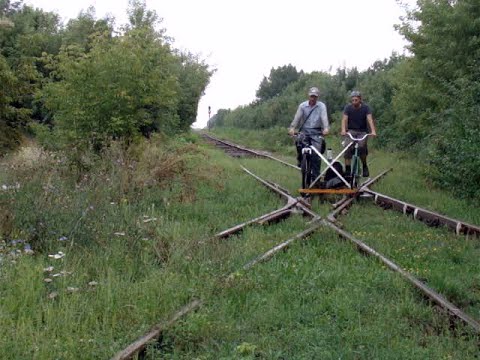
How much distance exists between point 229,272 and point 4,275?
189cm

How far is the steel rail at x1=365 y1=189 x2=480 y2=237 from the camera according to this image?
7335mm

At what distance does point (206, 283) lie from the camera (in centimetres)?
492

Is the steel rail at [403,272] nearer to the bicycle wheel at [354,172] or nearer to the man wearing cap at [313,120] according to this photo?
the bicycle wheel at [354,172]

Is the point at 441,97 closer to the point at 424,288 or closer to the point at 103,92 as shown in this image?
the point at 103,92

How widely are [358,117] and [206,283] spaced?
24.8 ft

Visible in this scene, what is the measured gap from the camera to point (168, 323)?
13.5 feet

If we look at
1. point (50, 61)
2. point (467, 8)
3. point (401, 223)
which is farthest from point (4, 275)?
point (467, 8)

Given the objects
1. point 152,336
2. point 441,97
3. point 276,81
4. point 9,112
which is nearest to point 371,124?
point 441,97

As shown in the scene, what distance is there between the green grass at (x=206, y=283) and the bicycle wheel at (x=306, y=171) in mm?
2295

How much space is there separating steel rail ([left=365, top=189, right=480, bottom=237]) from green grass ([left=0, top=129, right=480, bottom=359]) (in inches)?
6.4

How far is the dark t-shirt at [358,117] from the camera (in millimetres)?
11695

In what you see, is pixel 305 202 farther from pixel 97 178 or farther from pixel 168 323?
pixel 168 323

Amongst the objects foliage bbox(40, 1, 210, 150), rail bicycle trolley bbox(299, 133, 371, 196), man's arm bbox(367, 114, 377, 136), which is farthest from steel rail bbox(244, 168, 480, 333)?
foliage bbox(40, 1, 210, 150)

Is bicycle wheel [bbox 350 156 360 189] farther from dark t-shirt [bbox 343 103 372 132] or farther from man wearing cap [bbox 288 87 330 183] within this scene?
dark t-shirt [bbox 343 103 372 132]
